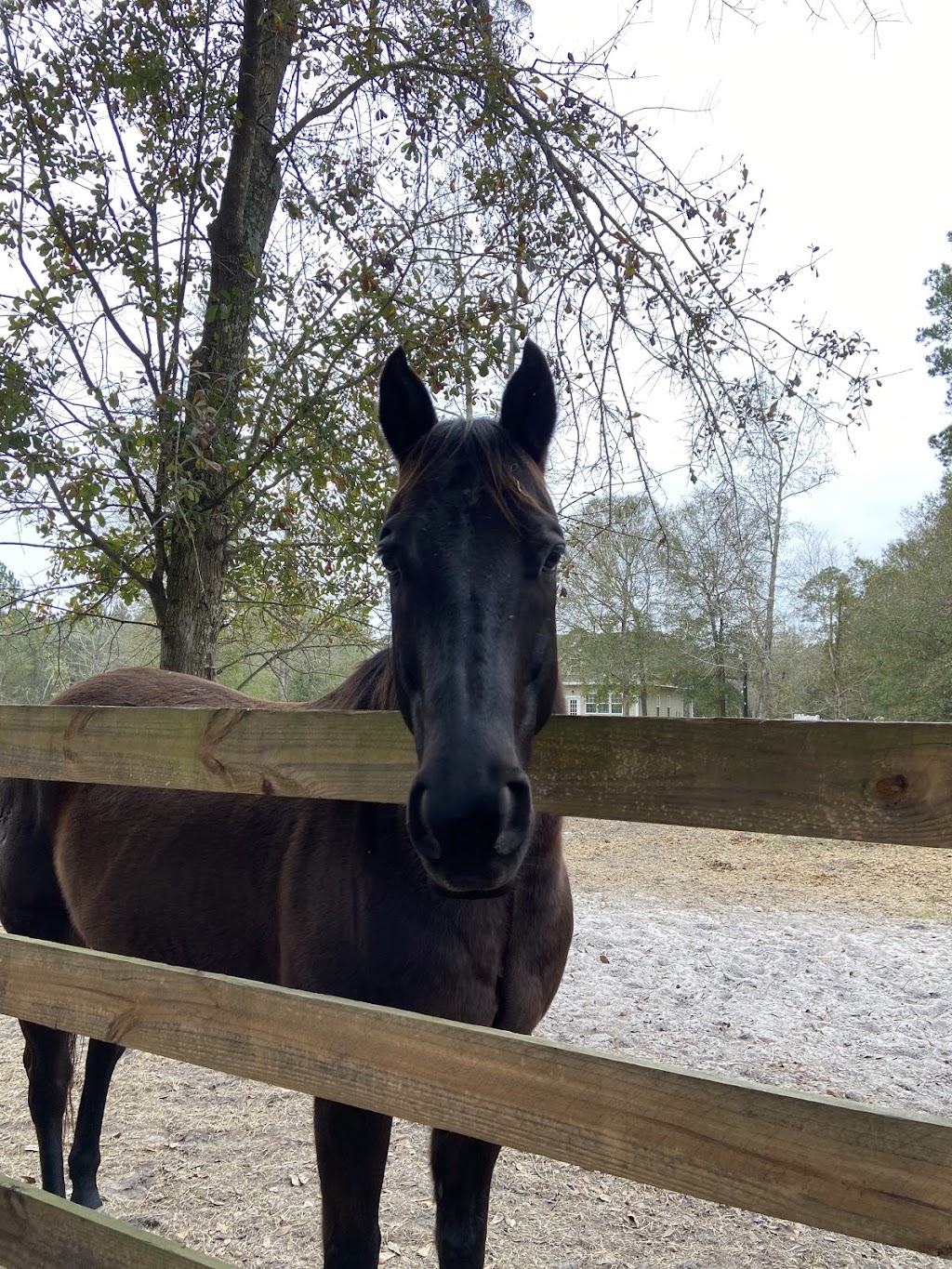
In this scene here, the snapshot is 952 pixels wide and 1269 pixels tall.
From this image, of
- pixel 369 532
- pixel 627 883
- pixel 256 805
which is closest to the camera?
pixel 256 805

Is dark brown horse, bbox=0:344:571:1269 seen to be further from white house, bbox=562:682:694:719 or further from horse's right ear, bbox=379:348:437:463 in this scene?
white house, bbox=562:682:694:719

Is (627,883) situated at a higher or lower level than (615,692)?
lower

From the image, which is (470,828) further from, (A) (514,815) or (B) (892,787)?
(B) (892,787)

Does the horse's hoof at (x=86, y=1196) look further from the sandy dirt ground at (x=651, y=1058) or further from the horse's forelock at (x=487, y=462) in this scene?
the horse's forelock at (x=487, y=462)

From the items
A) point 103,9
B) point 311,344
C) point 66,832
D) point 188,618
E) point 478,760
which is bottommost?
point 66,832

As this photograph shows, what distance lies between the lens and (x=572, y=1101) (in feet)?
4.41

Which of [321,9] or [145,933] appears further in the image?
[321,9]

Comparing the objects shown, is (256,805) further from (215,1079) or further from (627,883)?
(627,883)

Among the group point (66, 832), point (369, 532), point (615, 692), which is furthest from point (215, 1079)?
point (615, 692)

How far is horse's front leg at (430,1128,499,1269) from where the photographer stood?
2.41 meters

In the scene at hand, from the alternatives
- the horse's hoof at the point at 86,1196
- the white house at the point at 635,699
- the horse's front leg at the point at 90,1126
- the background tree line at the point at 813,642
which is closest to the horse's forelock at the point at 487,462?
the horse's front leg at the point at 90,1126

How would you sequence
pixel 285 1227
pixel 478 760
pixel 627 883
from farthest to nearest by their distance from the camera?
pixel 627 883 < pixel 285 1227 < pixel 478 760

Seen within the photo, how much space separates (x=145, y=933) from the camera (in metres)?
3.04

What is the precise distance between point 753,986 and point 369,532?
4.32 m
